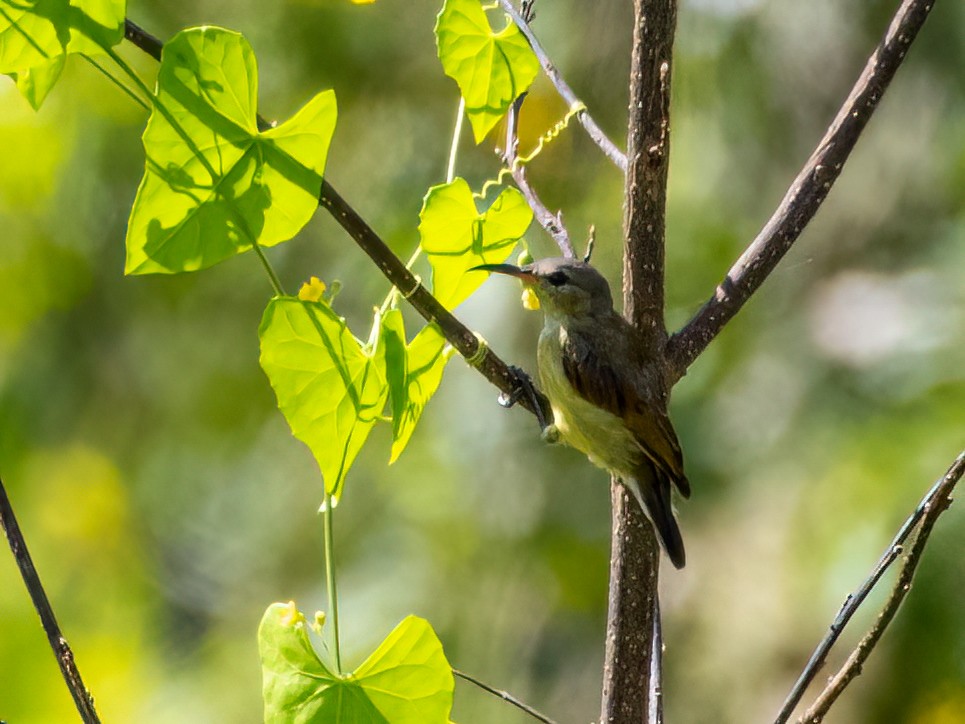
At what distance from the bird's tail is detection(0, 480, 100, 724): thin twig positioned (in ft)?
3.05

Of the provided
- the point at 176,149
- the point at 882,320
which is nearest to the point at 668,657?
the point at 882,320

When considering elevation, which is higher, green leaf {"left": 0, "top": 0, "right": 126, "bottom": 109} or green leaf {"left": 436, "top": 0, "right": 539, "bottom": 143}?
green leaf {"left": 436, "top": 0, "right": 539, "bottom": 143}

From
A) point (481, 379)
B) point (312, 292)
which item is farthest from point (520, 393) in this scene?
point (481, 379)

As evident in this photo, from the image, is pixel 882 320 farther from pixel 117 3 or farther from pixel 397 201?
pixel 117 3

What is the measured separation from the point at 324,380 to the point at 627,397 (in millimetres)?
993

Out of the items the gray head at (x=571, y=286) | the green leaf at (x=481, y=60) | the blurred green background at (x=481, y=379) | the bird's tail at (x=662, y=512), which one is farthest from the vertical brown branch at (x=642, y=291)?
the blurred green background at (x=481, y=379)

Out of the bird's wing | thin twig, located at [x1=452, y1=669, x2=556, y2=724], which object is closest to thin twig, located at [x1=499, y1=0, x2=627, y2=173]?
the bird's wing

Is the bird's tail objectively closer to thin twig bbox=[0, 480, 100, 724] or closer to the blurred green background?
thin twig bbox=[0, 480, 100, 724]

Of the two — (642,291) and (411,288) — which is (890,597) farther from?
(411,288)

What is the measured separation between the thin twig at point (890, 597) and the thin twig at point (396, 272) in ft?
1.71

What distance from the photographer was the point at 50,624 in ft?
3.33

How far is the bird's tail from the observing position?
1.77 meters

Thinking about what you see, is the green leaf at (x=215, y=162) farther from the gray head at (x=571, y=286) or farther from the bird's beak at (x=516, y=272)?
the gray head at (x=571, y=286)

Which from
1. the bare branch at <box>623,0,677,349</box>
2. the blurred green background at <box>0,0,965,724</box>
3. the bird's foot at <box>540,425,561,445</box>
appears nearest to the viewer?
the bare branch at <box>623,0,677,349</box>
